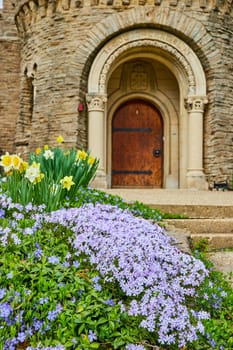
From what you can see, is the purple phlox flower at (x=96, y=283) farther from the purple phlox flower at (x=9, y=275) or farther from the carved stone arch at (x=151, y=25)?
the carved stone arch at (x=151, y=25)

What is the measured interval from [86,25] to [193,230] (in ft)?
22.6

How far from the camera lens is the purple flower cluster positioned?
1.65 m

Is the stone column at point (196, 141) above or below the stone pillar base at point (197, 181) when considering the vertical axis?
above

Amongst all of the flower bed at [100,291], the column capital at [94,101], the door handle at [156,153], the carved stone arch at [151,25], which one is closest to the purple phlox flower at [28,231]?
the flower bed at [100,291]

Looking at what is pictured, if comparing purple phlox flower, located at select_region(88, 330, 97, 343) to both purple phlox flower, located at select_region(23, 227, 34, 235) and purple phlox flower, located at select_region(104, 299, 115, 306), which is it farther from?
purple phlox flower, located at select_region(23, 227, 34, 235)

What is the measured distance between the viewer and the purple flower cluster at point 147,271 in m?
1.65

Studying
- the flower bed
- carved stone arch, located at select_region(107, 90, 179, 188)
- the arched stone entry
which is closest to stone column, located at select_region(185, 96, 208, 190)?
the arched stone entry

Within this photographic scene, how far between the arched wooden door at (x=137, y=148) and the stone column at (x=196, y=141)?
150cm

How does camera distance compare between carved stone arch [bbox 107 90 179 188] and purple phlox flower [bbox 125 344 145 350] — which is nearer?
purple phlox flower [bbox 125 344 145 350]

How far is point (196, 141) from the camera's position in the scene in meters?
9.48

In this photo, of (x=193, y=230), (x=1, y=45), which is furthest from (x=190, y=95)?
(x=1, y=45)

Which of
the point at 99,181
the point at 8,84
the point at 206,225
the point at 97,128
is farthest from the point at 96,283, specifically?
the point at 8,84

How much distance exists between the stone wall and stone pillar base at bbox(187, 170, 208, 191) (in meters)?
5.94

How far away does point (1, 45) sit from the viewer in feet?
40.8
